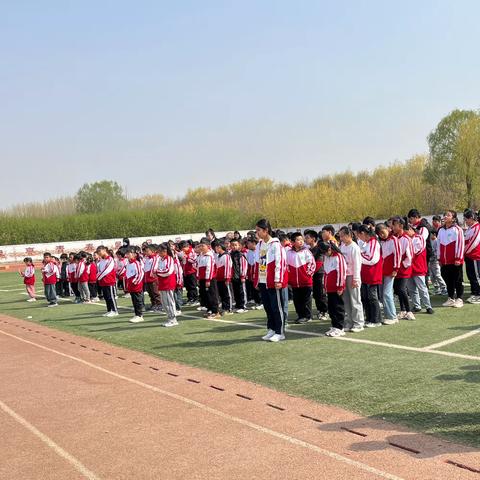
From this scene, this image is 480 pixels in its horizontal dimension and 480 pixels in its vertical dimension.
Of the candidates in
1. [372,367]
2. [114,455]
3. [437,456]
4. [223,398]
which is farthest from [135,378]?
[437,456]

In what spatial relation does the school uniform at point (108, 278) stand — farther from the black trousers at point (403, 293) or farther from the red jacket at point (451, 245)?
the red jacket at point (451, 245)

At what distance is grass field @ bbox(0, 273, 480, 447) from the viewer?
5762mm

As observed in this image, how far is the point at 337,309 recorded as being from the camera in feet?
32.0

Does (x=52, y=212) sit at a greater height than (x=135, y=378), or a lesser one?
greater

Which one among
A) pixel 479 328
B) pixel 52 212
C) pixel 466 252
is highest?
pixel 52 212

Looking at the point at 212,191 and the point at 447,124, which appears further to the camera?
the point at 212,191

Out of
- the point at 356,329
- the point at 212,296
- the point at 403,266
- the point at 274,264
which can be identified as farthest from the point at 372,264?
the point at 212,296

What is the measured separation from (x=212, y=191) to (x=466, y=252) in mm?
68070

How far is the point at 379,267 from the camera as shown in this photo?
398 inches

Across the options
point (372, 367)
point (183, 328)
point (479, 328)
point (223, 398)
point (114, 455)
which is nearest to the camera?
point (114, 455)

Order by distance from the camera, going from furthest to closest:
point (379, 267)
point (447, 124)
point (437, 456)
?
point (447, 124) → point (379, 267) → point (437, 456)

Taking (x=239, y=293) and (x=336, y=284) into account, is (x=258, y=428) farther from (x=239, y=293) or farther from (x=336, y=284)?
(x=239, y=293)

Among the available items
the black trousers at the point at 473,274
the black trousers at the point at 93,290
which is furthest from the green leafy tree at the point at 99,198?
the black trousers at the point at 473,274

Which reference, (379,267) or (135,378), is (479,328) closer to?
(379,267)
